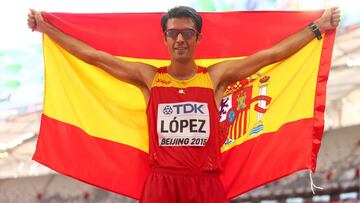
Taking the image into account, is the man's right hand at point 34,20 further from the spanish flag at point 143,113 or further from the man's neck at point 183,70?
the man's neck at point 183,70

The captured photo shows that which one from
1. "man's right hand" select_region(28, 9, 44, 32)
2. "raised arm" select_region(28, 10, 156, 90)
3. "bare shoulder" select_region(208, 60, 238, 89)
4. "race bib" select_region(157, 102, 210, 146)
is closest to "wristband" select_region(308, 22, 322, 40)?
"bare shoulder" select_region(208, 60, 238, 89)

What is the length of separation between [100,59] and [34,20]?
49 centimetres

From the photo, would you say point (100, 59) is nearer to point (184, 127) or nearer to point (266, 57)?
point (184, 127)

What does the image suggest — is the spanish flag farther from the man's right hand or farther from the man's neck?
the man's neck

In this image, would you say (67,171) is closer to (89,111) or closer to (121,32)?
(89,111)

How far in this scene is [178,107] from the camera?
3248mm

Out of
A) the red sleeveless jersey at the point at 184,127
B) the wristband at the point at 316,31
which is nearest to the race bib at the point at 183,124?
the red sleeveless jersey at the point at 184,127

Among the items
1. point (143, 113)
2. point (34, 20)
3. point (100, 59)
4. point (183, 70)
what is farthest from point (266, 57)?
point (34, 20)

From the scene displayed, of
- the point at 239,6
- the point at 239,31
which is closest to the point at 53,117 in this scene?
the point at 239,31

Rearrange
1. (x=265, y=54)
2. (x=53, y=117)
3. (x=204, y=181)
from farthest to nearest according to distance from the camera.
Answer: (x=53, y=117)
(x=265, y=54)
(x=204, y=181)

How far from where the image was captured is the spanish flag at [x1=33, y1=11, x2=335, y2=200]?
12.1 feet

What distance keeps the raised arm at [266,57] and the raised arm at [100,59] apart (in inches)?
16.0

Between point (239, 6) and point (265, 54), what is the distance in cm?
407

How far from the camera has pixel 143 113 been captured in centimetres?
378
